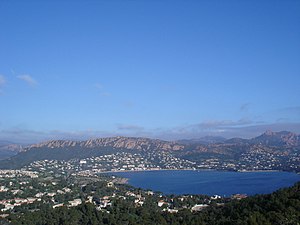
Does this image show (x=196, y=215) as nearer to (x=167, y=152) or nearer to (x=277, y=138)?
(x=167, y=152)

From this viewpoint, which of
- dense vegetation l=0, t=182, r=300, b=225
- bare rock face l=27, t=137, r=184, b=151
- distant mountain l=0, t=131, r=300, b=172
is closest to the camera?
dense vegetation l=0, t=182, r=300, b=225

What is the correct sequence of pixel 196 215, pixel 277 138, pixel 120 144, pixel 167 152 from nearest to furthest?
pixel 196 215 < pixel 167 152 < pixel 120 144 < pixel 277 138

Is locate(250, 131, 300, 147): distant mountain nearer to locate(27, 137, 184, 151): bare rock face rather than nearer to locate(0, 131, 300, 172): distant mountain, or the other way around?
locate(0, 131, 300, 172): distant mountain

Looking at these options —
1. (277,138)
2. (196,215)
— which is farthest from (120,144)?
(277,138)

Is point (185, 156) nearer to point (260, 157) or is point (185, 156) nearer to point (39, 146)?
point (260, 157)

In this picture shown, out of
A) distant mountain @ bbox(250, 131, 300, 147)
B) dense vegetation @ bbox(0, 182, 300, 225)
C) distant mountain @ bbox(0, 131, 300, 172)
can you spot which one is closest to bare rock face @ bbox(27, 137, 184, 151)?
distant mountain @ bbox(0, 131, 300, 172)

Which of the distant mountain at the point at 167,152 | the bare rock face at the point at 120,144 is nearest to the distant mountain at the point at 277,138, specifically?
the distant mountain at the point at 167,152

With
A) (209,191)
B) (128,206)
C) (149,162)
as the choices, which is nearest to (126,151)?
(149,162)

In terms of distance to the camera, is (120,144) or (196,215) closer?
(196,215)

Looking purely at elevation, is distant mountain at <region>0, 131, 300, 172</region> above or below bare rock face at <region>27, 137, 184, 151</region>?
below
